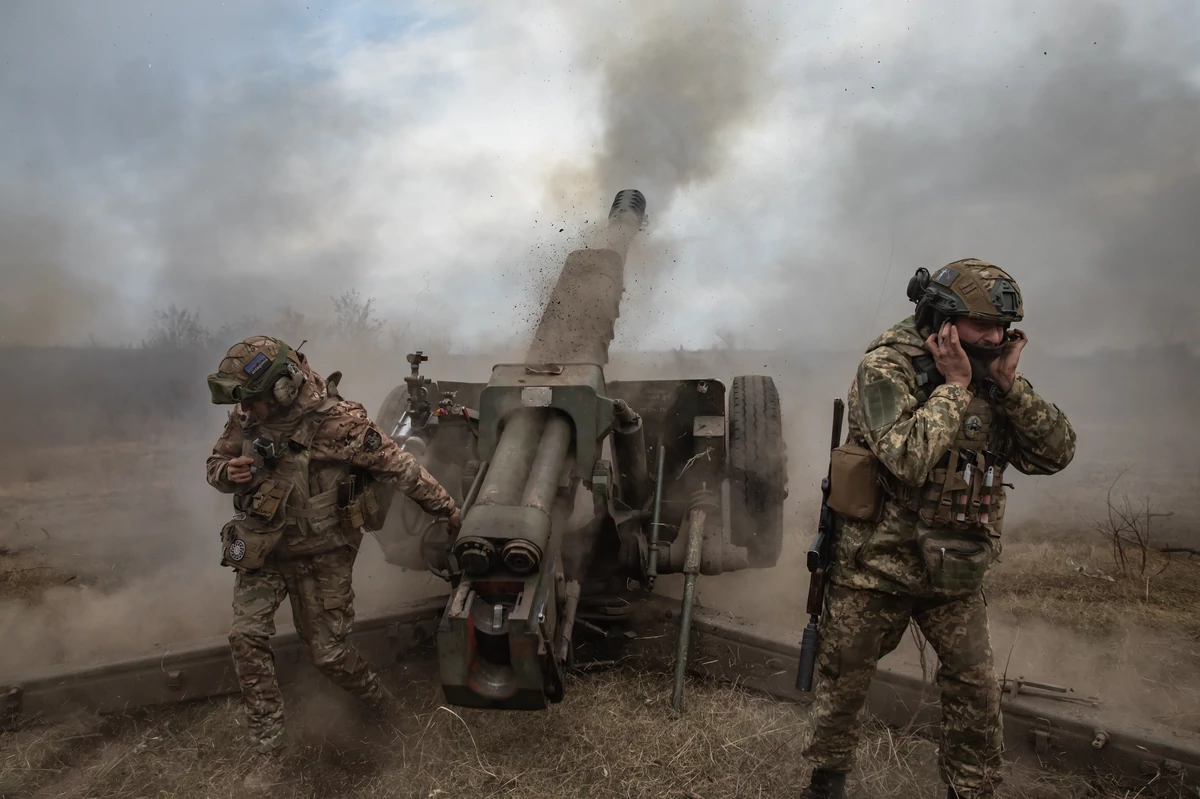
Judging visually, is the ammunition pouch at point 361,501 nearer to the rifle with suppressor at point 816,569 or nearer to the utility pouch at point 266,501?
the utility pouch at point 266,501

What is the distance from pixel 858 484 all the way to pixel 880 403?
296mm

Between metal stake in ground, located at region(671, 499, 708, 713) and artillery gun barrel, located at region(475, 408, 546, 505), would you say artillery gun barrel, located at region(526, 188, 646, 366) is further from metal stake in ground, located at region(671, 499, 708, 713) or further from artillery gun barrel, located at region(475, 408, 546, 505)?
metal stake in ground, located at region(671, 499, 708, 713)

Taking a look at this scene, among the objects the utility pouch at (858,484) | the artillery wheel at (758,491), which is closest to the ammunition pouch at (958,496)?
the utility pouch at (858,484)

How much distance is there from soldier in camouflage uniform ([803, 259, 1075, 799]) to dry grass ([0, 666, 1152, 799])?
0.58m

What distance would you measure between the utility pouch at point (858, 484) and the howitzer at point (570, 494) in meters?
1.14

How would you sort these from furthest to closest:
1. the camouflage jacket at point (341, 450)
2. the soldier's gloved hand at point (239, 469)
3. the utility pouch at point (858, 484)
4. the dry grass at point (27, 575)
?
1. the dry grass at point (27, 575)
2. the camouflage jacket at point (341, 450)
3. the soldier's gloved hand at point (239, 469)
4. the utility pouch at point (858, 484)

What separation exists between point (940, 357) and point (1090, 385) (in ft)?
42.4

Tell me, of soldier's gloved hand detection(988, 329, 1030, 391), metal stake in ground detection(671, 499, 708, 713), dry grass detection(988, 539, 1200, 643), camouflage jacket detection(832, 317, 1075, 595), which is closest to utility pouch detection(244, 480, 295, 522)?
metal stake in ground detection(671, 499, 708, 713)

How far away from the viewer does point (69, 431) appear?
11.1 metres

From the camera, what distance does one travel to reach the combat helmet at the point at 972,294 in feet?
8.21

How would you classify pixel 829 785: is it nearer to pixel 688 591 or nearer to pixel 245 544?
pixel 688 591

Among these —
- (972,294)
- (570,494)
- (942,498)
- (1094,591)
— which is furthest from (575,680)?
(1094,591)

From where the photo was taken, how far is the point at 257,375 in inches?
133

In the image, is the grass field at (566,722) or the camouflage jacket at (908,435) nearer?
the camouflage jacket at (908,435)
